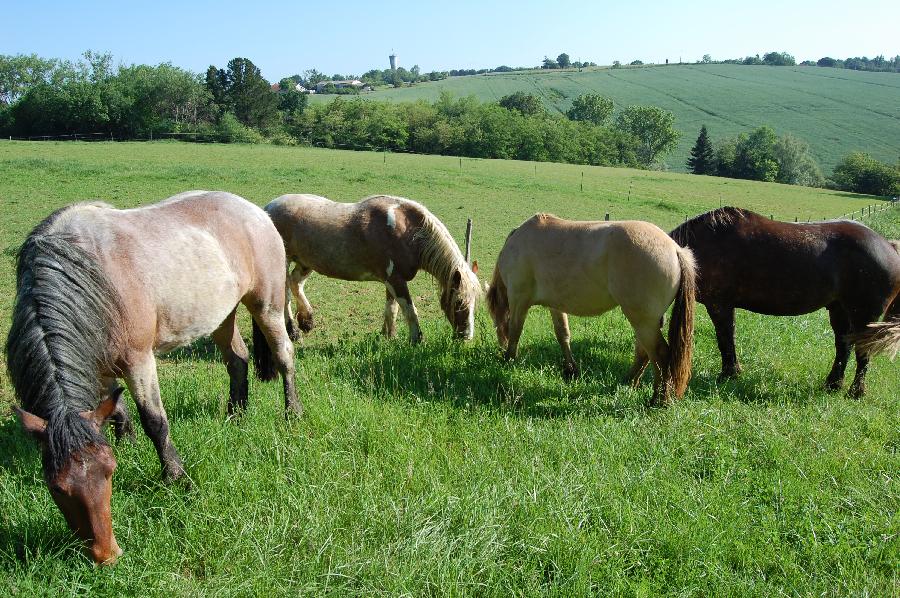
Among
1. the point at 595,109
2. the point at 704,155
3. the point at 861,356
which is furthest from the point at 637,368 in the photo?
the point at 595,109

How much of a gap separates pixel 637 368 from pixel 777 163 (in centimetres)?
7044

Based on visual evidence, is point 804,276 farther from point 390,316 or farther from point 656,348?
point 390,316

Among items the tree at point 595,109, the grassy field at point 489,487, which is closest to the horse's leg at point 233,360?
the grassy field at point 489,487

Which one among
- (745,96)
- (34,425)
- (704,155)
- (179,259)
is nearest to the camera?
(34,425)

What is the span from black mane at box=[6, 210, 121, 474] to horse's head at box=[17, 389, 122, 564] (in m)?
0.03

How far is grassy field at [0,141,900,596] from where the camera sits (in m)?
3.00

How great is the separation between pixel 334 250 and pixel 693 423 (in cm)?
513

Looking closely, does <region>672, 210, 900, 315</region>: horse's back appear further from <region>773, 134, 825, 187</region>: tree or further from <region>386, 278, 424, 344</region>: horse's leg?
<region>773, 134, 825, 187</region>: tree

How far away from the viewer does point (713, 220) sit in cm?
672

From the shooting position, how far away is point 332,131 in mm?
61188

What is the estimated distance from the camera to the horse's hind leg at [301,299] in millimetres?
8328

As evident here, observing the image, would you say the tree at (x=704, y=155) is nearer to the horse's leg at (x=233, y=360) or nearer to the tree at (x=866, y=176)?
the tree at (x=866, y=176)

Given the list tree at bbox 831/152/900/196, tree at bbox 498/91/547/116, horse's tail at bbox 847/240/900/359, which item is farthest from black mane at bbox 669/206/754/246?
tree at bbox 498/91/547/116

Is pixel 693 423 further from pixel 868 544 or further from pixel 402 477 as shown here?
pixel 402 477
